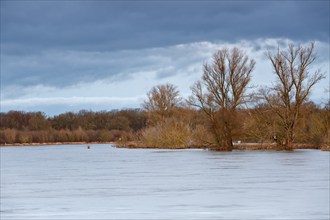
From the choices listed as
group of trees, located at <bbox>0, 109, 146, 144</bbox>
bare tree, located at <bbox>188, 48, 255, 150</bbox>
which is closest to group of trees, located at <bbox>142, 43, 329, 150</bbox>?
bare tree, located at <bbox>188, 48, 255, 150</bbox>

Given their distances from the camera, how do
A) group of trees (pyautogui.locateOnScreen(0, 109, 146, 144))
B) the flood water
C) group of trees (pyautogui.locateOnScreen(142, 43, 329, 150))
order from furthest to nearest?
1. group of trees (pyautogui.locateOnScreen(0, 109, 146, 144))
2. group of trees (pyautogui.locateOnScreen(142, 43, 329, 150))
3. the flood water

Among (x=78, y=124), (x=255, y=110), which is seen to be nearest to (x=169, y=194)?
(x=255, y=110)

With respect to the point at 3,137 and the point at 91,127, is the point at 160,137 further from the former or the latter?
the point at 91,127

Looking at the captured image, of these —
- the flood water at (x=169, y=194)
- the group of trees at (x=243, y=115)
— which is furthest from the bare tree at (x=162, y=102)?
the flood water at (x=169, y=194)

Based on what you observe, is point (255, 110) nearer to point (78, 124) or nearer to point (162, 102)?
point (162, 102)

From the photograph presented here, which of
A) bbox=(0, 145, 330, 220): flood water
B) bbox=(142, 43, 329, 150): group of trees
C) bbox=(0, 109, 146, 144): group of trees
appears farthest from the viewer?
bbox=(0, 109, 146, 144): group of trees

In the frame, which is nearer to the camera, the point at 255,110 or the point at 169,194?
the point at 169,194

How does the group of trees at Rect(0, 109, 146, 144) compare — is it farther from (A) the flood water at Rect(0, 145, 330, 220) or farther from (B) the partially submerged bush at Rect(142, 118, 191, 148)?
(A) the flood water at Rect(0, 145, 330, 220)

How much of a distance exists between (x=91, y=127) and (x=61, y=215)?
10115cm

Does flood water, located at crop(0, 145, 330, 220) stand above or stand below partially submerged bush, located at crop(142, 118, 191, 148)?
below

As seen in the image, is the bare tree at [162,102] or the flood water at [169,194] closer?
the flood water at [169,194]

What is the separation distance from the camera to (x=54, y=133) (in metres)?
95.4

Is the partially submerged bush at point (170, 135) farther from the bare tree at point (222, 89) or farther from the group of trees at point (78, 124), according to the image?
the group of trees at point (78, 124)

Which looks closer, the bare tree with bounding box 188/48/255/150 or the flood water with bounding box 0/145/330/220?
the flood water with bounding box 0/145/330/220
